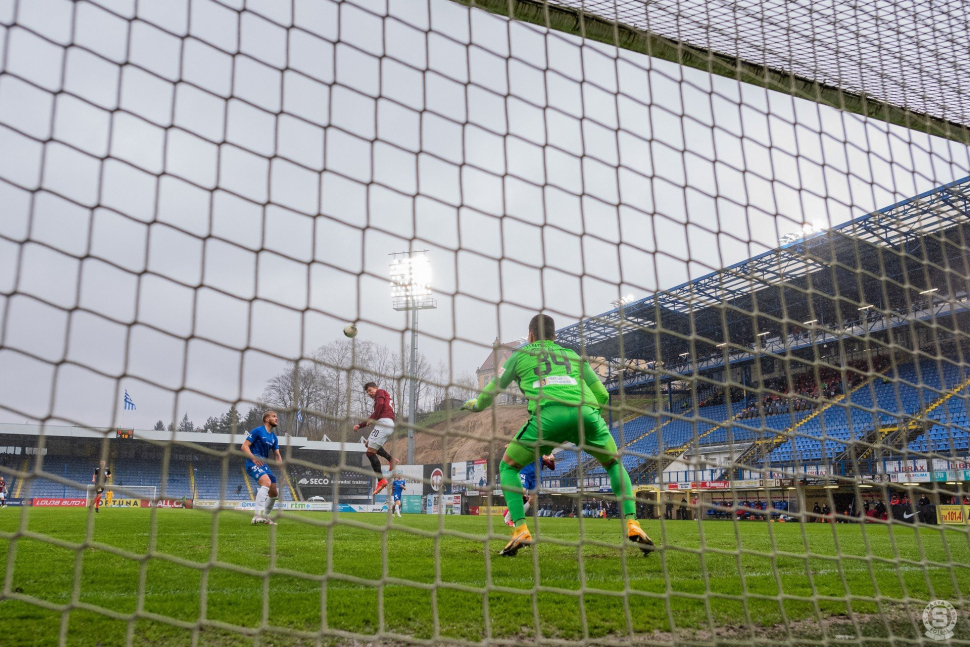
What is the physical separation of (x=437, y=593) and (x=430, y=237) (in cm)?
158

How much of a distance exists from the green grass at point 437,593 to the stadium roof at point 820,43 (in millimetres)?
2451

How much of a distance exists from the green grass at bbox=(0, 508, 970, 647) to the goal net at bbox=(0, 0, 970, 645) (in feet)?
0.09

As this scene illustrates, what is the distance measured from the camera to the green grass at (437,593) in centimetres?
215

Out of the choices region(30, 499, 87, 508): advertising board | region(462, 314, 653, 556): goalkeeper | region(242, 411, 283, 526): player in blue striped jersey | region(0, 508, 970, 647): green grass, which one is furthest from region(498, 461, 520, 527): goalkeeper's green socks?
region(30, 499, 87, 508): advertising board

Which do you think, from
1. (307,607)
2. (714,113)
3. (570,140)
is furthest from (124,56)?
(714,113)

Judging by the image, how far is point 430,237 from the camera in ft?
8.64

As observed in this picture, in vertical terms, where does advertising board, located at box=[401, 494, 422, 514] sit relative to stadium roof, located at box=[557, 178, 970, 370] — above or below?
below

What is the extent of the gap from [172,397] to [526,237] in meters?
1.55

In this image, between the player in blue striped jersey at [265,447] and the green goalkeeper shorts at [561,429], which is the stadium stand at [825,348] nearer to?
the green goalkeeper shorts at [561,429]

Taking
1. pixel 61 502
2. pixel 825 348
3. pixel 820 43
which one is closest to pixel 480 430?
pixel 820 43

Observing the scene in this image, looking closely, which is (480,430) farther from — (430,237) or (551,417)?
(430,237)

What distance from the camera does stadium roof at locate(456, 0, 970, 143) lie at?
11.6ft

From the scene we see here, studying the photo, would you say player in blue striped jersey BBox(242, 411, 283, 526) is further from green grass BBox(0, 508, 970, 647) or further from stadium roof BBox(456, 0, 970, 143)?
stadium roof BBox(456, 0, 970, 143)

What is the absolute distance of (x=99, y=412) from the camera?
2027 millimetres
